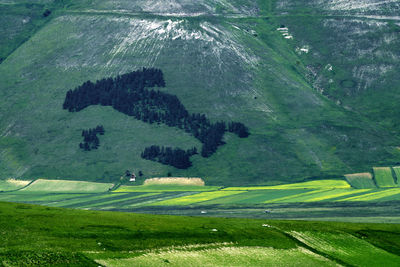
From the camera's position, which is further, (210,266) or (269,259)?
(269,259)

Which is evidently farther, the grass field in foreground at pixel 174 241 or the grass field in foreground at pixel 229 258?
the grass field in foreground at pixel 229 258

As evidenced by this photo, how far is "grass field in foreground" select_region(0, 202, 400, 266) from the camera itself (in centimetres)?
7238

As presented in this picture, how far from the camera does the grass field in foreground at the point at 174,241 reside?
72375 mm

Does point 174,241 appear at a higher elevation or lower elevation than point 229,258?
higher

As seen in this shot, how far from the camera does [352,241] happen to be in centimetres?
9862

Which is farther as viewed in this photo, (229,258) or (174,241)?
(174,241)

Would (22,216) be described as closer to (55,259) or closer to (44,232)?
(44,232)

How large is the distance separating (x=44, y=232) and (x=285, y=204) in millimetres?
118078

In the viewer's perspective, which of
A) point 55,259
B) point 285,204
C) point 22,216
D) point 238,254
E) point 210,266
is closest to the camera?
point 55,259

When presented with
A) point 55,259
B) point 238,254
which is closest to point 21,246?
point 55,259

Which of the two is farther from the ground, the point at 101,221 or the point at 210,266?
the point at 101,221

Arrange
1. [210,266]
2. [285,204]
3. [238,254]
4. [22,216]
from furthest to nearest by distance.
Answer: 1. [285,204]
2. [22,216]
3. [238,254]
4. [210,266]

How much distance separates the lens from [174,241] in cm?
8375

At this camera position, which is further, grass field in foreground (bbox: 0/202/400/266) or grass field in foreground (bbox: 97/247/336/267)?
grass field in foreground (bbox: 97/247/336/267)
